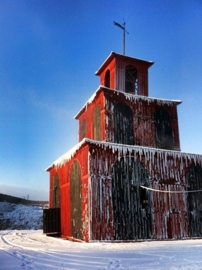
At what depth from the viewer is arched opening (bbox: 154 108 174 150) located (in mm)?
19484

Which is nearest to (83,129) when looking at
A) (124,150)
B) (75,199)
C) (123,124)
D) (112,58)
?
(123,124)

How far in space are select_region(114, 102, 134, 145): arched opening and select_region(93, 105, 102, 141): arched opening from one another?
3.78ft

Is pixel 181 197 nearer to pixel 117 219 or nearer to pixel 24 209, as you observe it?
pixel 117 219

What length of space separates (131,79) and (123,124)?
4.67 metres

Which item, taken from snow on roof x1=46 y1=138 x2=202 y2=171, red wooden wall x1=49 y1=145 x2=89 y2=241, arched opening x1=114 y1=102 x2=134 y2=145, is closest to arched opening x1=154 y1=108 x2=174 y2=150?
snow on roof x1=46 y1=138 x2=202 y2=171

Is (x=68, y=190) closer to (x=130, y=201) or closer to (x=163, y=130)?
(x=130, y=201)

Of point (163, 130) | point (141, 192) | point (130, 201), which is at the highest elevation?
point (163, 130)

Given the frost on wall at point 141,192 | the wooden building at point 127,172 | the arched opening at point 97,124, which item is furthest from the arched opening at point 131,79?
the frost on wall at point 141,192

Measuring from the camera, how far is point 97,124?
19109 millimetres

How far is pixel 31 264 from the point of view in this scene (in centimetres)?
719

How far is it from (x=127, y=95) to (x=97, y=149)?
216 inches

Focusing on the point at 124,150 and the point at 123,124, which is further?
the point at 123,124

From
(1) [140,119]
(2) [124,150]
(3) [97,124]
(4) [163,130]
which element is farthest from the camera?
(4) [163,130]

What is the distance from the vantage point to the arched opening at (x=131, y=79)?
68.4 ft
